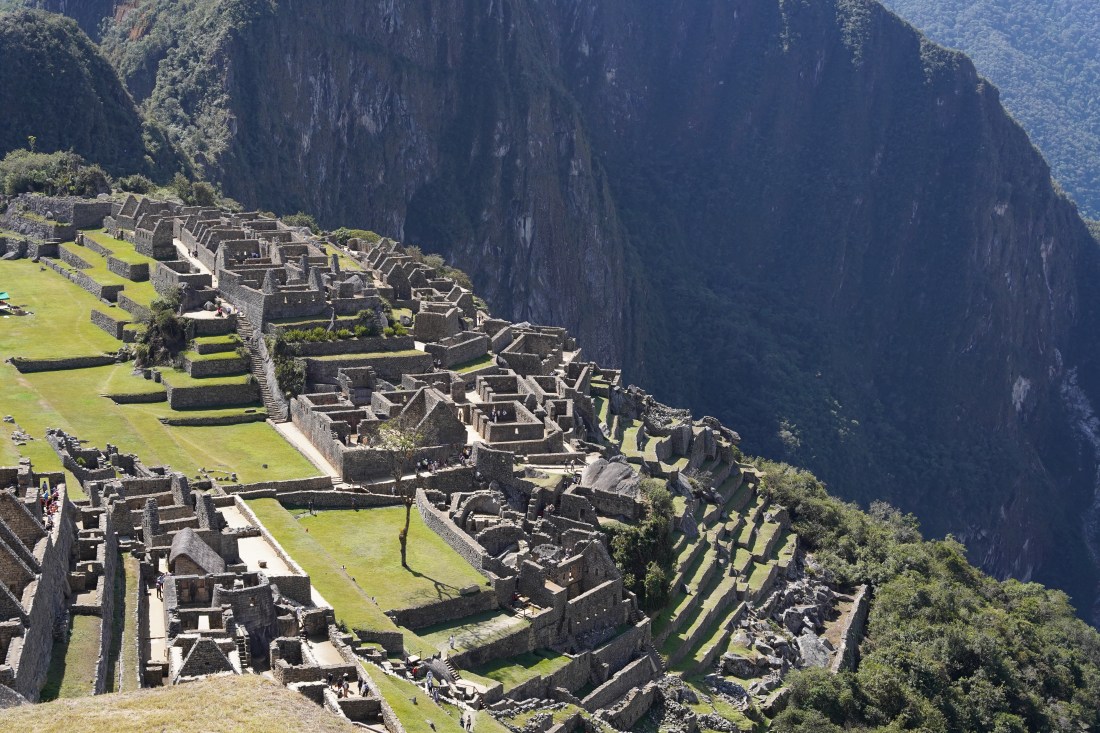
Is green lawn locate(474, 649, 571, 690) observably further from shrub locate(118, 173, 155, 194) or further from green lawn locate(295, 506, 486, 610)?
shrub locate(118, 173, 155, 194)

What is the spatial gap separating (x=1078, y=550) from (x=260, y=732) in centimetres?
17130

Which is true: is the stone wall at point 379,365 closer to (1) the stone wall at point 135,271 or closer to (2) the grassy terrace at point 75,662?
(1) the stone wall at point 135,271

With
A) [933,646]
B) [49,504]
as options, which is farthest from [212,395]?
[933,646]

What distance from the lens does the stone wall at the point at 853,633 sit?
56919 mm

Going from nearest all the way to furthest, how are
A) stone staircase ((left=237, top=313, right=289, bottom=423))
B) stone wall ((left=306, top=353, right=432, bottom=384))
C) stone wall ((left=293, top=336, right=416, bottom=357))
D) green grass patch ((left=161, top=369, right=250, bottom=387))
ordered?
stone staircase ((left=237, top=313, right=289, bottom=423)) < green grass patch ((left=161, top=369, right=250, bottom=387)) < stone wall ((left=306, top=353, right=432, bottom=384)) < stone wall ((left=293, top=336, right=416, bottom=357))

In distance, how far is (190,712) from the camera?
920 inches

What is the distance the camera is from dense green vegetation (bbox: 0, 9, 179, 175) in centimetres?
11994

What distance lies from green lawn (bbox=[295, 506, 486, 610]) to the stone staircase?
888 centimetres

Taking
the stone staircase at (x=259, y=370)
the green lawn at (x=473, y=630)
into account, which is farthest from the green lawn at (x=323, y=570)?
the stone staircase at (x=259, y=370)

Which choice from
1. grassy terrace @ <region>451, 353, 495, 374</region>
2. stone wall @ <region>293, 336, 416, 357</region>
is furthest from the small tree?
grassy terrace @ <region>451, 353, 495, 374</region>

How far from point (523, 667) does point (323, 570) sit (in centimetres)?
575

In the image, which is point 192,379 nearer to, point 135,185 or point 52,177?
point 52,177

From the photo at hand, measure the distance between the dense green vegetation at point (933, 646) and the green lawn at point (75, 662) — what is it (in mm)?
25389

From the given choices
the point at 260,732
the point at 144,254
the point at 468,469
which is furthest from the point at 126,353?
the point at 260,732
